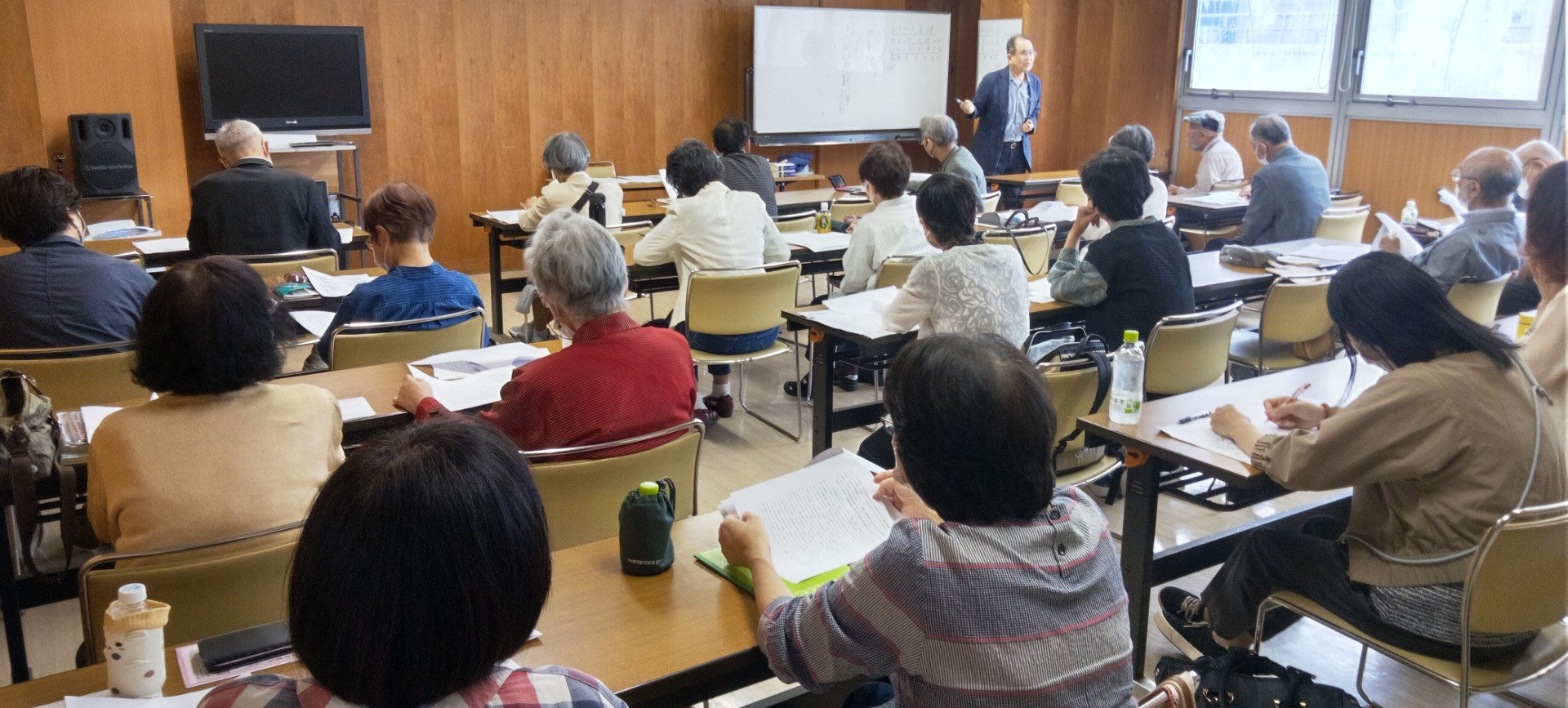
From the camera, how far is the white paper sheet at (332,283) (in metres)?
3.86

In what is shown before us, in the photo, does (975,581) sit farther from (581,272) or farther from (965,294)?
(965,294)

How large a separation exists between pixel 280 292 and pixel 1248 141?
24.2 feet

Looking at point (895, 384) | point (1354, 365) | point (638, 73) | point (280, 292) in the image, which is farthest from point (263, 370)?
point (638, 73)

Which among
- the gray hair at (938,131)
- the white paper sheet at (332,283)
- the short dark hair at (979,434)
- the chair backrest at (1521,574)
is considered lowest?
the chair backrest at (1521,574)

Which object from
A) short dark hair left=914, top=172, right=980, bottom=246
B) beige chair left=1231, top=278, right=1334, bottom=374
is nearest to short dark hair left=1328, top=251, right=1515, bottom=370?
short dark hair left=914, top=172, right=980, bottom=246

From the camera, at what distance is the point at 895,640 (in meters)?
1.41

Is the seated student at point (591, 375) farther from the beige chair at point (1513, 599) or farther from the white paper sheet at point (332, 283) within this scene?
the beige chair at point (1513, 599)

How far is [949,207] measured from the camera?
359 cm

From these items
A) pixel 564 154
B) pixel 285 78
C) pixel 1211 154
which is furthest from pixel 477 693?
pixel 1211 154

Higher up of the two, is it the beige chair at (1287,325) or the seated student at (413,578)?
the seated student at (413,578)

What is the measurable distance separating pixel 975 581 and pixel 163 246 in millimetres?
4450

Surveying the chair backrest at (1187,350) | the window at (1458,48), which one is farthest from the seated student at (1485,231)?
the window at (1458,48)

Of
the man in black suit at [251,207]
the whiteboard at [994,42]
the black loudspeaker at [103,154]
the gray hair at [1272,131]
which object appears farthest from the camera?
the whiteboard at [994,42]

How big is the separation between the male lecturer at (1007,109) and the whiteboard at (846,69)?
0.71m
